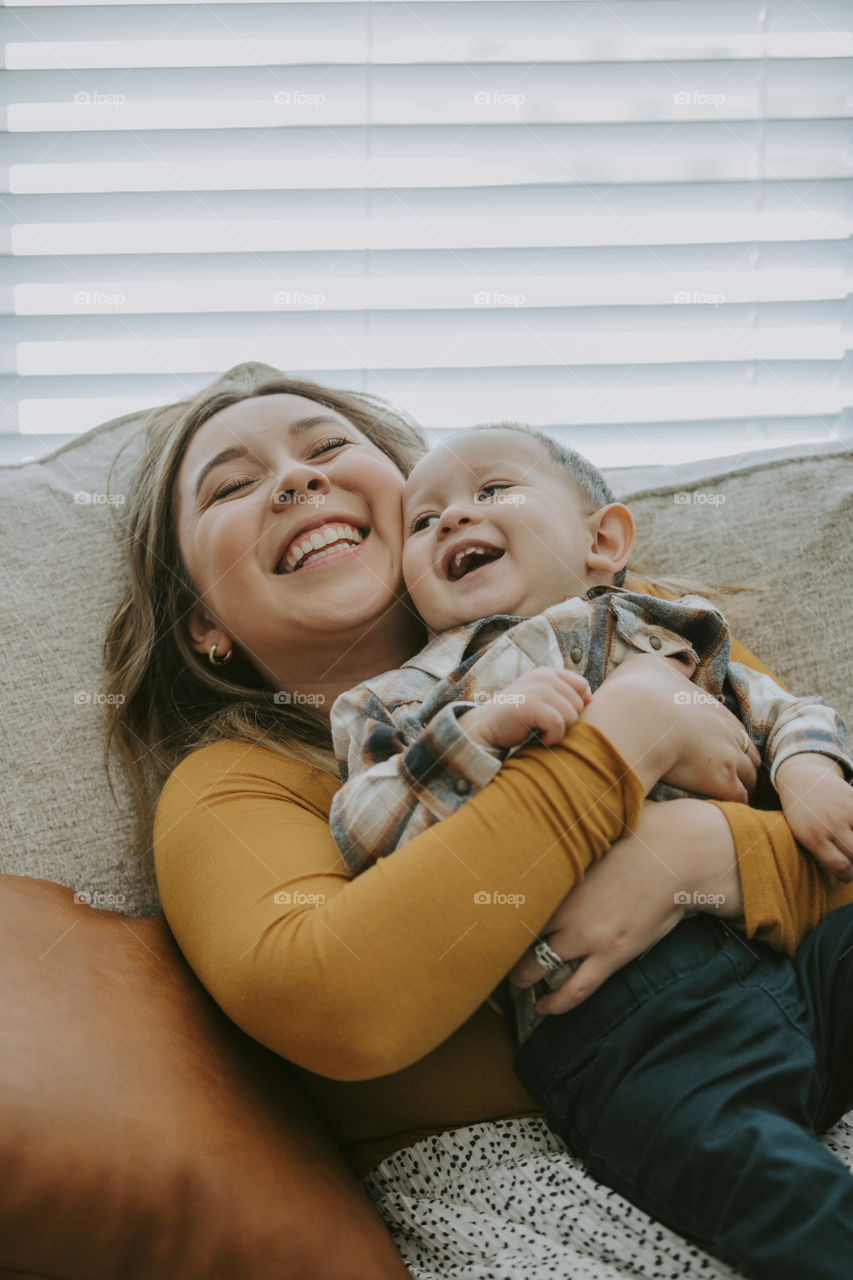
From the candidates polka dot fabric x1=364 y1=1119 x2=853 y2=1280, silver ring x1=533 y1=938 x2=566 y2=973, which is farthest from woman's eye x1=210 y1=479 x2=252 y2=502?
polka dot fabric x1=364 y1=1119 x2=853 y2=1280

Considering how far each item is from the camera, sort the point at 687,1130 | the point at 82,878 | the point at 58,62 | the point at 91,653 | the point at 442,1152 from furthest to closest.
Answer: the point at 58,62 → the point at 91,653 → the point at 82,878 → the point at 442,1152 → the point at 687,1130

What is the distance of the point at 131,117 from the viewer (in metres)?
1.85

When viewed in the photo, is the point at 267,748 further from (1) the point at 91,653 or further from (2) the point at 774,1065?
(2) the point at 774,1065

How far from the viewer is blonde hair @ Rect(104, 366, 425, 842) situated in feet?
3.98

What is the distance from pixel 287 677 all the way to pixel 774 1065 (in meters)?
0.73

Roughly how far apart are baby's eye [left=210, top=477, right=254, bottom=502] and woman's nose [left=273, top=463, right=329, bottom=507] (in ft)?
0.22

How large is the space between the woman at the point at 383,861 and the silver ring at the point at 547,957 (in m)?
0.02

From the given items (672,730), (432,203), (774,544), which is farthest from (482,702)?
(432,203)

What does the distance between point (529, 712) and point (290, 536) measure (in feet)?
1.50

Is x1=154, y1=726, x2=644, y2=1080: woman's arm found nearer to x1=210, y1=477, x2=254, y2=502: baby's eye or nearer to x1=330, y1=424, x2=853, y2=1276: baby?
x1=330, y1=424, x2=853, y2=1276: baby

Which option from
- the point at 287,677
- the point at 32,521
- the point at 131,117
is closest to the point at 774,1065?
the point at 287,677

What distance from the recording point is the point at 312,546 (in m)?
1.22

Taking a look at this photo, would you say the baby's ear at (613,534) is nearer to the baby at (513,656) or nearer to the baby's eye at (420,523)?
the baby at (513,656)

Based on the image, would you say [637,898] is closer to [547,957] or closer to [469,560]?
[547,957]
